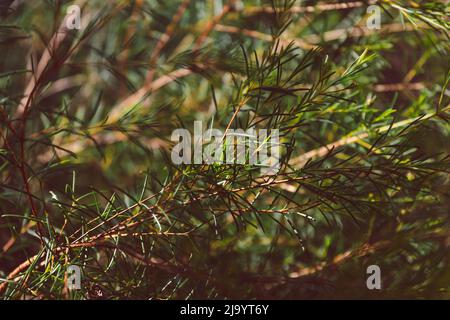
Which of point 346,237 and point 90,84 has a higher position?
point 90,84

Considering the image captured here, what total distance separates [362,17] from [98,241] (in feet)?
1.55

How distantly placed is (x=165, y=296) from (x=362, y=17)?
18.2 inches

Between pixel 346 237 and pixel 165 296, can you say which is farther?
pixel 346 237

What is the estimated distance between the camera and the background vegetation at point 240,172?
1.44 feet

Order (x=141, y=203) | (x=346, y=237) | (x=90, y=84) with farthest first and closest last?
(x=90, y=84)
(x=346, y=237)
(x=141, y=203)

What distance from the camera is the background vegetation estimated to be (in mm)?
438

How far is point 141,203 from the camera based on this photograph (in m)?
0.42

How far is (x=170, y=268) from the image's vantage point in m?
0.48

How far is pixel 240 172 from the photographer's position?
0.43 metres

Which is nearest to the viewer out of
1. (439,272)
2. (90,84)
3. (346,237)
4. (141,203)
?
(141,203)
